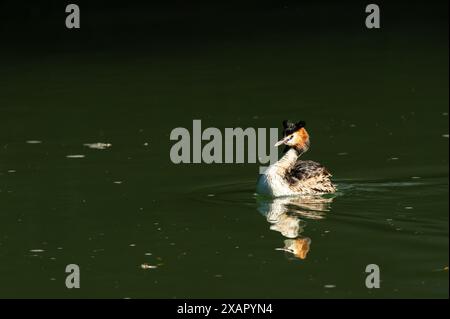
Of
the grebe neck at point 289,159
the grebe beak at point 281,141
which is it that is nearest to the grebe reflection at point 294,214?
the grebe neck at point 289,159

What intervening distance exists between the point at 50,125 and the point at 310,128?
431 centimetres

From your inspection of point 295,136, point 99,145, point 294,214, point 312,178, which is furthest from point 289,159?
point 99,145

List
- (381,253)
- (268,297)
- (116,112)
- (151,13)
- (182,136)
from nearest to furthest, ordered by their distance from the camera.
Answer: (268,297) < (381,253) < (182,136) < (116,112) < (151,13)

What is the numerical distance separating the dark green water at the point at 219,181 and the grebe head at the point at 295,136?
726 millimetres

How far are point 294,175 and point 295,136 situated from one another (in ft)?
Result: 1.79

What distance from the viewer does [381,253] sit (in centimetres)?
1245

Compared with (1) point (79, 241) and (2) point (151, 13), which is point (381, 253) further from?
(2) point (151, 13)

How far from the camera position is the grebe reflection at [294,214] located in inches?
514

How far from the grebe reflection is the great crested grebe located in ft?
0.35

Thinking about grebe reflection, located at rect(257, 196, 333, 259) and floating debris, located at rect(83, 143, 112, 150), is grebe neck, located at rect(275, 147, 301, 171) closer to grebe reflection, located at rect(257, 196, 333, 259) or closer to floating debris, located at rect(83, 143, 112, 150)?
grebe reflection, located at rect(257, 196, 333, 259)

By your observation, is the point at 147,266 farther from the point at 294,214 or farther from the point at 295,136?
the point at 295,136

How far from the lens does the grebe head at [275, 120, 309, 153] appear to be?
1573 centimetres

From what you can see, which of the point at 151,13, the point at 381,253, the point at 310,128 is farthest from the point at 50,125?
the point at 151,13

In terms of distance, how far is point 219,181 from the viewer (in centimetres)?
1616
